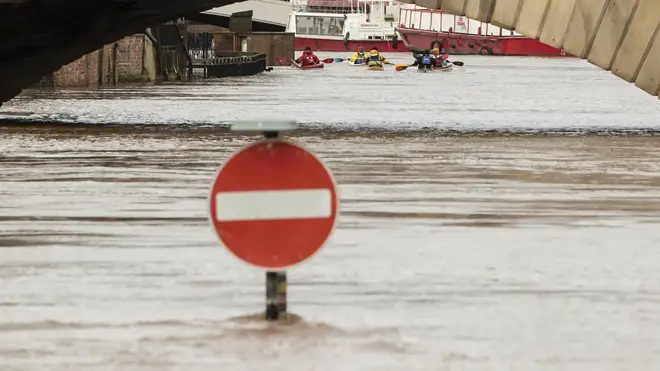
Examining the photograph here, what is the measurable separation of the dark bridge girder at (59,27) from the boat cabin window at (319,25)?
99.4 metres

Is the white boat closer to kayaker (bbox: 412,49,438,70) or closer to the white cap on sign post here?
kayaker (bbox: 412,49,438,70)

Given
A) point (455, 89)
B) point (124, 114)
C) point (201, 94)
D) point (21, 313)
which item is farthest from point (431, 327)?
point (455, 89)

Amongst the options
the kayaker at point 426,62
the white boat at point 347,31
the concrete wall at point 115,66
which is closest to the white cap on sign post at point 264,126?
the concrete wall at point 115,66

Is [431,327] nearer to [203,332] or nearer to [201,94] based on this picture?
[203,332]

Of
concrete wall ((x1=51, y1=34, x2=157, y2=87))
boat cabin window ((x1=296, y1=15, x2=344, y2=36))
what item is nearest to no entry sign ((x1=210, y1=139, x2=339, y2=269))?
concrete wall ((x1=51, y1=34, x2=157, y2=87))

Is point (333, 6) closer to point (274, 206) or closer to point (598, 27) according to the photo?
point (598, 27)

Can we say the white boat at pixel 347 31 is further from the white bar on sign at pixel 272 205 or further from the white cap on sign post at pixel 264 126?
the white cap on sign post at pixel 264 126

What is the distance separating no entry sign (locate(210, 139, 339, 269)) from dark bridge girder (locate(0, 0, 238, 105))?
8.58 meters

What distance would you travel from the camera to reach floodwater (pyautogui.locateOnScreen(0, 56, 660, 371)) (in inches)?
275

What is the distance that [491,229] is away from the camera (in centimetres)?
1102

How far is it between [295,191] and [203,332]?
893 millimetres

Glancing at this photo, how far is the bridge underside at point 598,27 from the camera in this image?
1977 centimetres

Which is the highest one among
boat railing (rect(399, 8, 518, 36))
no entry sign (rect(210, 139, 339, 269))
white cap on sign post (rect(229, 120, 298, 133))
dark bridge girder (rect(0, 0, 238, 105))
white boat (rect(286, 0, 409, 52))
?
white cap on sign post (rect(229, 120, 298, 133))

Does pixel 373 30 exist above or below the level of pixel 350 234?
below
